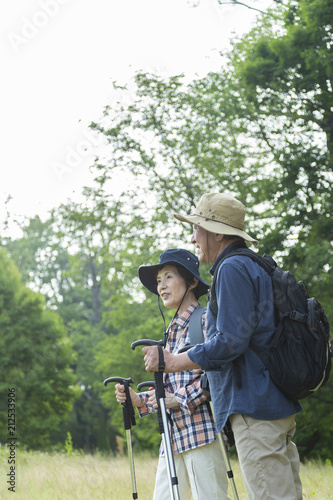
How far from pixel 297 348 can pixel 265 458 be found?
470mm

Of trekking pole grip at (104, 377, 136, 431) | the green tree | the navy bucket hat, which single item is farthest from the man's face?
the green tree

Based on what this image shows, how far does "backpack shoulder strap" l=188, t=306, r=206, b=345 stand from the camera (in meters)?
3.48

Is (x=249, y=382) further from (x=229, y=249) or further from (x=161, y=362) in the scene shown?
(x=229, y=249)

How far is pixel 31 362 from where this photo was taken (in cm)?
2669

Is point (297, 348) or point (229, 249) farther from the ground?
point (229, 249)

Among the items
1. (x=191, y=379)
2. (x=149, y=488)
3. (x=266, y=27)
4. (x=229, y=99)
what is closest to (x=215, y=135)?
(x=229, y=99)

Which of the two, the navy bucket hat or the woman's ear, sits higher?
the navy bucket hat

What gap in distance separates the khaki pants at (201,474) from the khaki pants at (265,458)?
0.69 metres

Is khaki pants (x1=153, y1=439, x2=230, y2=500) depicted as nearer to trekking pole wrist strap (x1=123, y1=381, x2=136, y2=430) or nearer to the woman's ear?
trekking pole wrist strap (x1=123, y1=381, x2=136, y2=430)

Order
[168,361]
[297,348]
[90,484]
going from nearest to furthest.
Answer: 1. [297,348]
2. [168,361]
3. [90,484]

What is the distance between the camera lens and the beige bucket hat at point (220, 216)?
311 centimetres

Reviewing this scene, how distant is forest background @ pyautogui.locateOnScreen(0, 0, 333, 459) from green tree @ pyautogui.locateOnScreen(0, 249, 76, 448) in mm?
56

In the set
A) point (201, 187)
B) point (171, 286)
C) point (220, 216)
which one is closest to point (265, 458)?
point (220, 216)

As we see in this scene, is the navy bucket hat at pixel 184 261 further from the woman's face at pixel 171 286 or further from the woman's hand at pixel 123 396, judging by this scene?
the woman's hand at pixel 123 396
